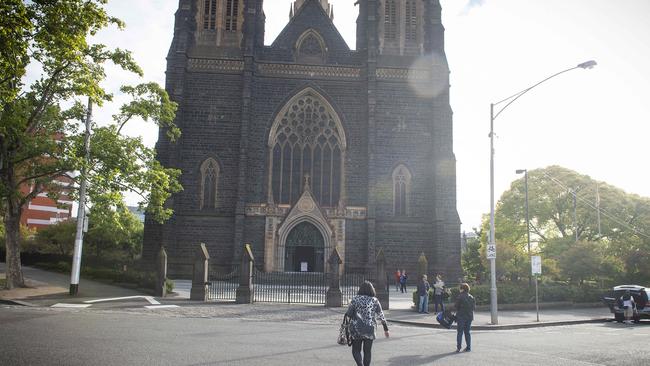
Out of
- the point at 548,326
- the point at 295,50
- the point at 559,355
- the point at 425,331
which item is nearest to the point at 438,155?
the point at 295,50

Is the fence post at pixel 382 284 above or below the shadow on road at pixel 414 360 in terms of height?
above

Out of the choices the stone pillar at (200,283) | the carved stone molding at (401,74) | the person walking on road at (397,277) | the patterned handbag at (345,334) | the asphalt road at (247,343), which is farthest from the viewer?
the carved stone molding at (401,74)

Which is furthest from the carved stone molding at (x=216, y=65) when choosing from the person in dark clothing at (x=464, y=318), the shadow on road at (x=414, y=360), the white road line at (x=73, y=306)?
the shadow on road at (x=414, y=360)

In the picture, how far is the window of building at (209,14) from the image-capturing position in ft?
117

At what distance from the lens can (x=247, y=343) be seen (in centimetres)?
1052

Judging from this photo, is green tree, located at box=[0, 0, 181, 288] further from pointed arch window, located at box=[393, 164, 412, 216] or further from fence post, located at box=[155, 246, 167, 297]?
pointed arch window, located at box=[393, 164, 412, 216]

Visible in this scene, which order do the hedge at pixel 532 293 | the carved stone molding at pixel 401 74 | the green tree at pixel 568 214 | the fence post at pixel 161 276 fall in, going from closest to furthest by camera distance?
the hedge at pixel 532 293
the fence post at pixel 161 276
the carved stone molding at pixel 401 74
the green tree at pixel 568 214

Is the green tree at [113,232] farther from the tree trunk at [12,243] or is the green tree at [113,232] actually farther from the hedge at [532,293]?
the hedge at [532,293]

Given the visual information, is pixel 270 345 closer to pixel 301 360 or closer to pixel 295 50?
pixel 301 360

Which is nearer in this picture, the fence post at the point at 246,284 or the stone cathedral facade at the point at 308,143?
the fence post at the point at 246,284

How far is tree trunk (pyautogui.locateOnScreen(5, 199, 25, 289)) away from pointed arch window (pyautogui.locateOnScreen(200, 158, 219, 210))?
13.1 metres

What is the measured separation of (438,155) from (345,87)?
7785mm

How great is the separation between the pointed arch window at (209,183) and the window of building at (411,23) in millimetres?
16283

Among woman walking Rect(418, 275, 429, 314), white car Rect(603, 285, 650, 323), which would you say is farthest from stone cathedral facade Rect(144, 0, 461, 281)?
white car Rect(603, 285, 650, 323)
